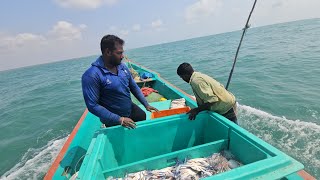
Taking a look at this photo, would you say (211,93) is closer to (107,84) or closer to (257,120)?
(107,84)

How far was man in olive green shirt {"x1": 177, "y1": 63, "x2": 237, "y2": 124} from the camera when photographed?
321 cm

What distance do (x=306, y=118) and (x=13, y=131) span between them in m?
13.4

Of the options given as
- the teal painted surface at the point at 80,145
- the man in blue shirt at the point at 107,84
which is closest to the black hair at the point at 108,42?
the man in blue shirt at the point at 107,84

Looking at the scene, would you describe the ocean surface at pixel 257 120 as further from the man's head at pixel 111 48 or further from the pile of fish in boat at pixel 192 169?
the man's head at pixel 111 48

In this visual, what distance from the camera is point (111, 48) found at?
305 centimetres

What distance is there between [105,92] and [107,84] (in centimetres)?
15

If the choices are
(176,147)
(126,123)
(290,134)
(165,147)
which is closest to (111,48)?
(126,123)

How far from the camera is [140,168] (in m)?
2.83

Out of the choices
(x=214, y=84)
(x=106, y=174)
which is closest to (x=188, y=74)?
(x=214, y=84)

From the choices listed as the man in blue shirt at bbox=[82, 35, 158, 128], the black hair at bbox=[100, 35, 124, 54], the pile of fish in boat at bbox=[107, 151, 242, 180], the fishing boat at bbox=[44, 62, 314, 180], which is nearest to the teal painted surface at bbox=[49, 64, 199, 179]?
the fishing boat at bbox=[44, 62, 314, 180]

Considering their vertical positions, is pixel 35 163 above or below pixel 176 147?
below

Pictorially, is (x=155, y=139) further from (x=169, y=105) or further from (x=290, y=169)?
(x=169, y=105)

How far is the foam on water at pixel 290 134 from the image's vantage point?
5.53 metres

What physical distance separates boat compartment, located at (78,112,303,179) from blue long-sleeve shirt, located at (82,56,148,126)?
0.28m
